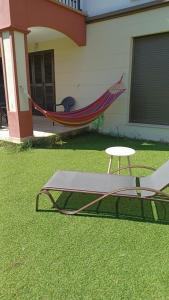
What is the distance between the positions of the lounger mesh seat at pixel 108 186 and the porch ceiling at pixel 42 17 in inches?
137

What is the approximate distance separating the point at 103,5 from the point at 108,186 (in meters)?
5.93

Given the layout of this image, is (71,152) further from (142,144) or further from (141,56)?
(141,56)

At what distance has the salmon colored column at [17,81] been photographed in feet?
16.6

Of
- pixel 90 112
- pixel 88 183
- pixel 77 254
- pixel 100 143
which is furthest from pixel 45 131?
pixel 77 254

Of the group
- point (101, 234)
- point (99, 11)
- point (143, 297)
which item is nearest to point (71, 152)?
point (101, 234)

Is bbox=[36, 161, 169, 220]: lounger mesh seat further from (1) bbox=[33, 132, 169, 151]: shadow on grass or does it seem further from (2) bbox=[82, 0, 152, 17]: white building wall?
Result: (2) bbox=[82, 0, 152, 17]: white building wall

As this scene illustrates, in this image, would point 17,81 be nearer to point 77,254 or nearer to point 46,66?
point 46,66

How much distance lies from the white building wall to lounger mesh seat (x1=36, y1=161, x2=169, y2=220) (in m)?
5.16

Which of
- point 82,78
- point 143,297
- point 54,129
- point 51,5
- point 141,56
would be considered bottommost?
point 143,297

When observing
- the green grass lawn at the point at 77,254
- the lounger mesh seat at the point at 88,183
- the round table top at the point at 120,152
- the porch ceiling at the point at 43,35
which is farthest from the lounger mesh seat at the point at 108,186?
the porch ceiling at the point at 43,35

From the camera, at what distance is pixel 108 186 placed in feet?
9.41

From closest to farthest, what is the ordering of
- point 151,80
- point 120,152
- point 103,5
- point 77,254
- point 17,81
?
point 77,254
point 120,152
point 17,81
point 151,80
point 103,5

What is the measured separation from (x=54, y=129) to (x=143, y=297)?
5419 mm

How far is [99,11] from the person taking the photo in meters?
6.92
